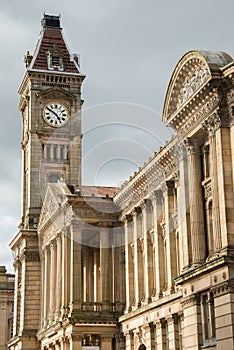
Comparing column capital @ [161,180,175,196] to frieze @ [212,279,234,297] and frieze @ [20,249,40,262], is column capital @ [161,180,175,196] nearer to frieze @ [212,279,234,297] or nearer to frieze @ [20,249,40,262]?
frieze @ [212,279,234,297]

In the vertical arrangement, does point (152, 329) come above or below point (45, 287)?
below

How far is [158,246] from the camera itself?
189 ft

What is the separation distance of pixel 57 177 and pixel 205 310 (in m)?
54.1

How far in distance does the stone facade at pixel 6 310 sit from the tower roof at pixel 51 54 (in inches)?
1534

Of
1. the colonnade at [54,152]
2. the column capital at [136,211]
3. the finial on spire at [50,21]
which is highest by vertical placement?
the finial on spire at [50,21]

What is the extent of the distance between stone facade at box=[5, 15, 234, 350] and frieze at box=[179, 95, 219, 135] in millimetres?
110

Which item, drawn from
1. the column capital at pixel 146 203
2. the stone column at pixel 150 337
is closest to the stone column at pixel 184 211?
the column capital at pixel 146 203

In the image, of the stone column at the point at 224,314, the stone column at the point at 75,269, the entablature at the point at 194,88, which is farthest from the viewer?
the stone column at the point at 75,269

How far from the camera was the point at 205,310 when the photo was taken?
4138 centimetres

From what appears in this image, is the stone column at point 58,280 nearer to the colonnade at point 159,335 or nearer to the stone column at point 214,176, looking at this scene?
the colonnade at point 159,335

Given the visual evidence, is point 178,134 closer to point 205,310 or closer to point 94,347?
point 205,310

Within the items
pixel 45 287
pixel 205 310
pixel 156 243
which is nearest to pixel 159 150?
pixel 156 243

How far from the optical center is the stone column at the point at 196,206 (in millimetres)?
43188

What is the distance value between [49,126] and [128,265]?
3447 cm
